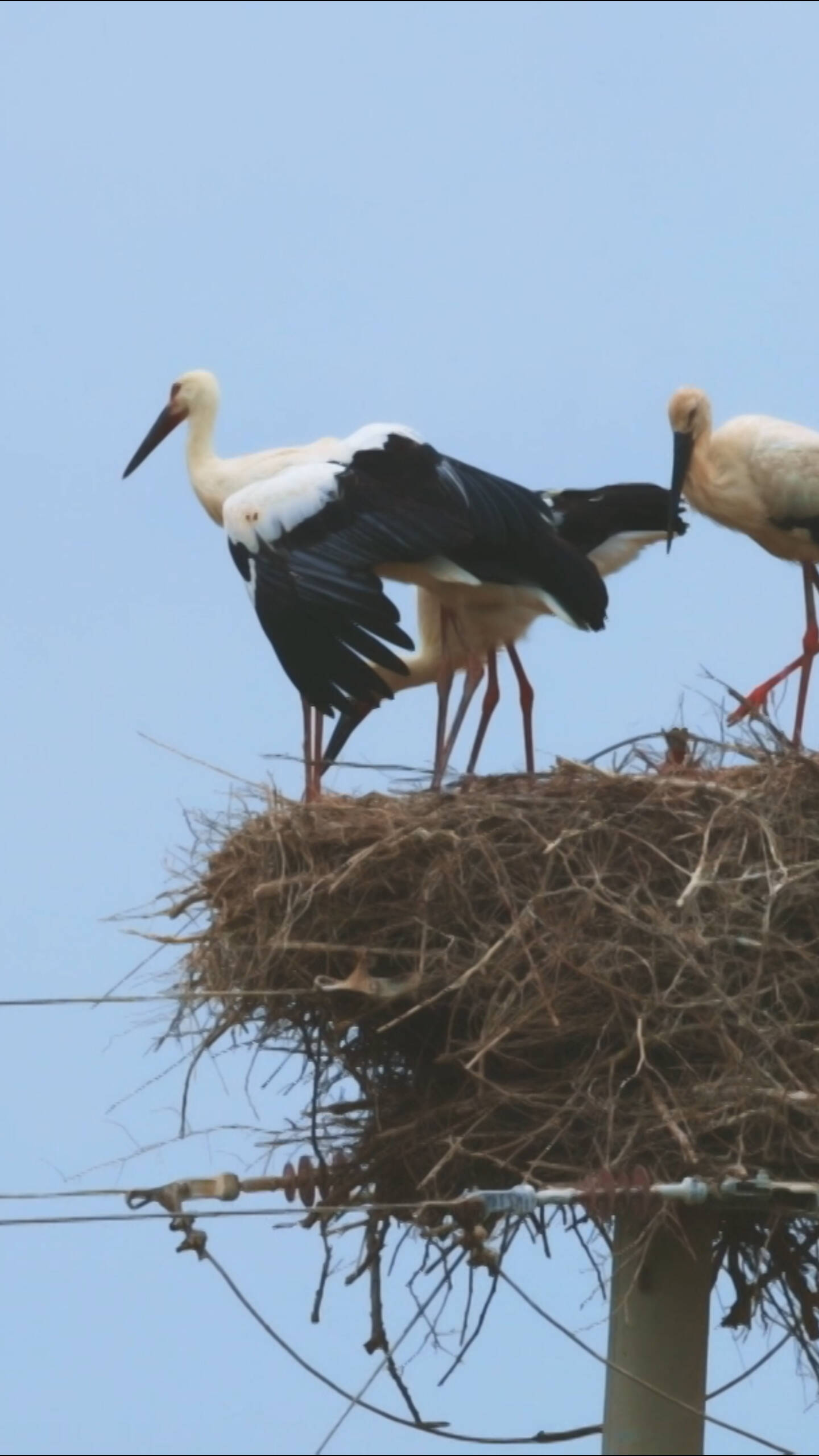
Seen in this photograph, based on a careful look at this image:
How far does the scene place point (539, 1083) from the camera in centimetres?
873

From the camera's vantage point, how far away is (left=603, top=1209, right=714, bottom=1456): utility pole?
324 inches

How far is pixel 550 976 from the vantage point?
863 cm

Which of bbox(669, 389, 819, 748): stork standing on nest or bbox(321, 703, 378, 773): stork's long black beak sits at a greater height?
bbox(669, 389, 819, 748): stork standing on nest

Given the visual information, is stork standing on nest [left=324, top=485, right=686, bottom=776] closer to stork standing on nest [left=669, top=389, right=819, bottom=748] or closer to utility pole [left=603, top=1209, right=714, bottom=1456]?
stork standing on nest [left=669, top=389, right=819, bottom=748]

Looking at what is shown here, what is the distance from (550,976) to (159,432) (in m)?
5.04

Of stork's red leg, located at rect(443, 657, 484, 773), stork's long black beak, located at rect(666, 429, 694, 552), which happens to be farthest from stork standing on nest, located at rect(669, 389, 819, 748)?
stork's red leg, located at rect(443, 657, 484, 773)

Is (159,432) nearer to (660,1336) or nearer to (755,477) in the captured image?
(755,477)

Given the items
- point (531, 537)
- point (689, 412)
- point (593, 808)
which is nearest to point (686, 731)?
point (593, 808)

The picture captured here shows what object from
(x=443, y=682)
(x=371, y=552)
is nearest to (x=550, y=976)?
(x=371, y=552)

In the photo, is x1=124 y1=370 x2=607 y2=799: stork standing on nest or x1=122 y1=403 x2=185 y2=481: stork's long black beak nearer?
x1=124 y1=370 x2=607 y2=799: stork standing on nest

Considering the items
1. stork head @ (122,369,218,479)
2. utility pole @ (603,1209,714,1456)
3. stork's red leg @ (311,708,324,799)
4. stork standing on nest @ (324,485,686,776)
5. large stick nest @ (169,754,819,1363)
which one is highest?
stork head @ (122,369,218,479)

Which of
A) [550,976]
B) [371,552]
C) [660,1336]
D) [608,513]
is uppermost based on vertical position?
[608,513]

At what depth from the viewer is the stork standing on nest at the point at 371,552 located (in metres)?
9.80

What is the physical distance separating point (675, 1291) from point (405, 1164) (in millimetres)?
935
